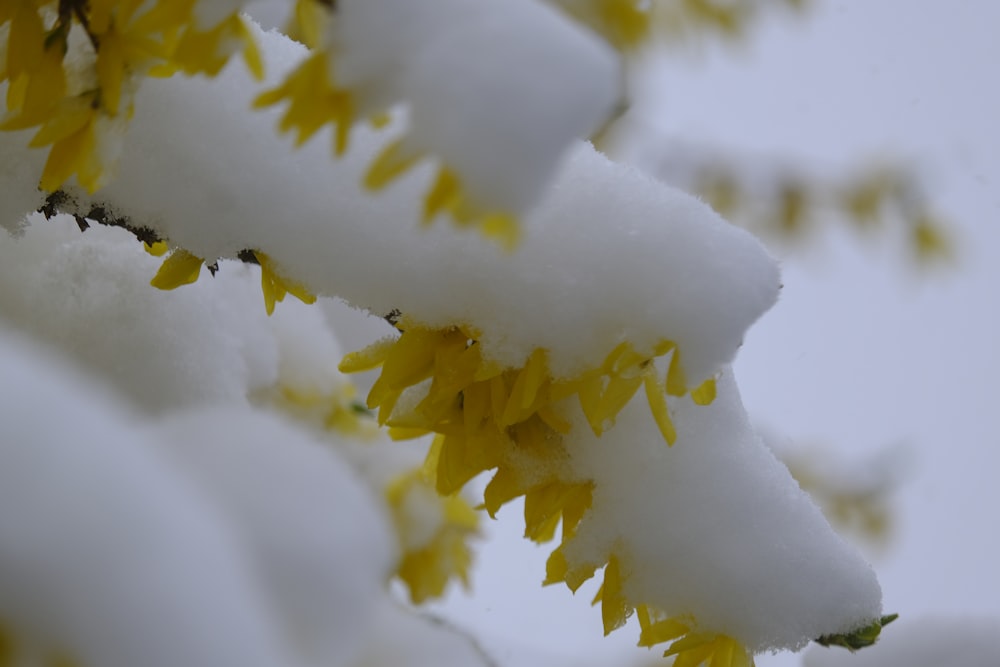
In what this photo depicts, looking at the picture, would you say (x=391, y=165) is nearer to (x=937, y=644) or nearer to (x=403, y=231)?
(x=403, y=231)

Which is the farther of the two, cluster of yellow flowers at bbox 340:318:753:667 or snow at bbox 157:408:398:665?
cluster of yellow flowers at bbox 340:318:753:667

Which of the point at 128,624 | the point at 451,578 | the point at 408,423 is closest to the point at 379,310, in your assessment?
the point at 408,423

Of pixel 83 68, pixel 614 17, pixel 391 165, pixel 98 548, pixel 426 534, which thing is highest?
pixel 614 17

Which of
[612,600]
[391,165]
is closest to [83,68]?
[391,165]

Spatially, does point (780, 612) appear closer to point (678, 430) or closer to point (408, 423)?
point (678, 430)

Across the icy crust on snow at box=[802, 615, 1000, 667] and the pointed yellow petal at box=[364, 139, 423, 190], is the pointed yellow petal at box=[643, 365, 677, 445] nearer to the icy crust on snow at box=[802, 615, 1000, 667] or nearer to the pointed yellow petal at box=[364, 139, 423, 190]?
the pointed yellow petal at box=[364, 139, 423, 190]

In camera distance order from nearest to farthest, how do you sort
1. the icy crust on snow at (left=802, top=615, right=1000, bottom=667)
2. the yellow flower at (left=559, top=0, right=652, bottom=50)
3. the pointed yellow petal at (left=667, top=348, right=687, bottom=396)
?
the pointed yellow petal at (left=667, top=348, right=687, bottom=396) < the icy crust on snow at (left=802, top=615, right=1000, bottom=667) < the yellow flower at (left=559, top=0, right=652, bottom=50)

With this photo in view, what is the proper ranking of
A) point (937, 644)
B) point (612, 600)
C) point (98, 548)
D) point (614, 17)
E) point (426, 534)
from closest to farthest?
point (98, 548), point (612, 600), point (937, 644), point (426, 534), point (614, 17)

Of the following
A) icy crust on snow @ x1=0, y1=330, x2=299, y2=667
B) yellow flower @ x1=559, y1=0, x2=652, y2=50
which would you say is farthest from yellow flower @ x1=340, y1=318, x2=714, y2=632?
yellow flower @ x1=559, y1=0, x2=652, y2=50
